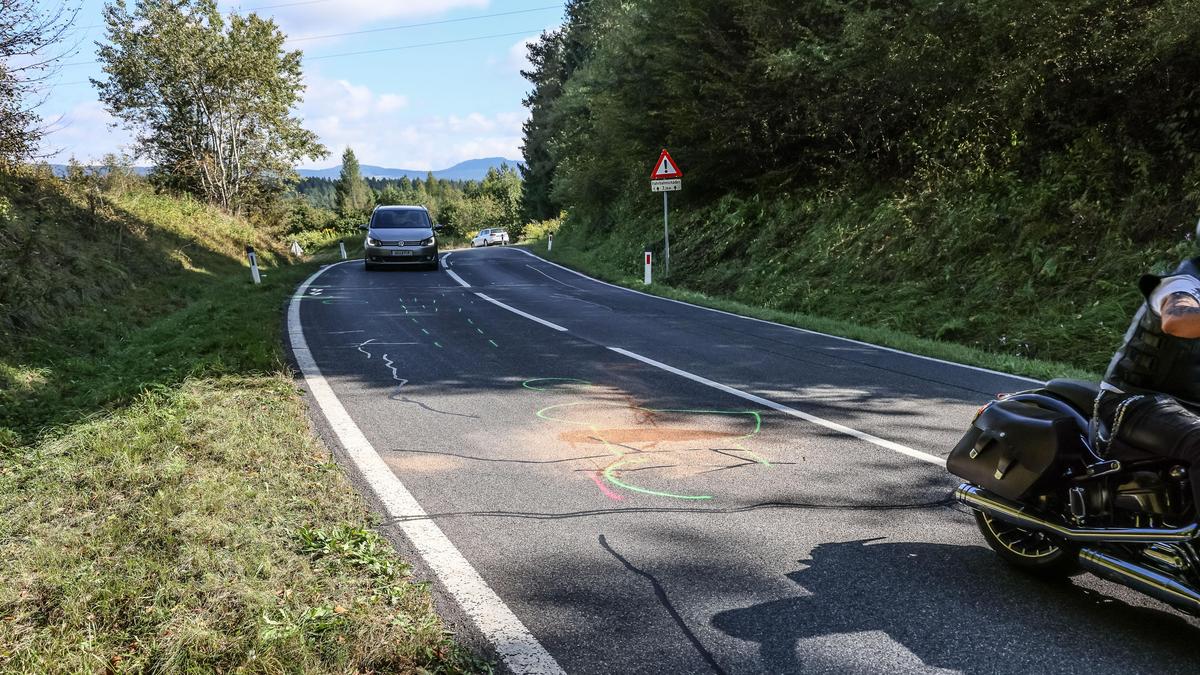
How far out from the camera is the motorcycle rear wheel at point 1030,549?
335 centimetres

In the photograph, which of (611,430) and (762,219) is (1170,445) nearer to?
(611,430)

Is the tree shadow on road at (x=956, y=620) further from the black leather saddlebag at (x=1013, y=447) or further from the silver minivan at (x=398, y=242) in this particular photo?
the silver minivan at (x=398, y=242)

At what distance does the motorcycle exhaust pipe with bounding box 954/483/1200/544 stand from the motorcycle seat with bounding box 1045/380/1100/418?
0.53m

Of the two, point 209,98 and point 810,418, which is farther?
point 209,98

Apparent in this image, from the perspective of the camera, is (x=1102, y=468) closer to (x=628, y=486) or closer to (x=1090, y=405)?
(x=1090, y=405)

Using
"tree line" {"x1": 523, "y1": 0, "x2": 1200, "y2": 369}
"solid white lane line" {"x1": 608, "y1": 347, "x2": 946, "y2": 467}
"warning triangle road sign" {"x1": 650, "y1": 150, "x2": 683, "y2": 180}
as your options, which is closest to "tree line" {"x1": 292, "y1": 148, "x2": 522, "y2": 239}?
"tree line" {"x1": 523, "y1": 0, "x2": 1200, "y2": 369}

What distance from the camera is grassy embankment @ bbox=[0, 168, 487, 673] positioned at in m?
2.74

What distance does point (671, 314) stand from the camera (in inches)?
515

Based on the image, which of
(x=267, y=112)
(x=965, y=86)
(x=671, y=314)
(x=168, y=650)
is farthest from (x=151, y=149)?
(x=168, y=650)

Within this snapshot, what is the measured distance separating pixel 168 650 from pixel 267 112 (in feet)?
109

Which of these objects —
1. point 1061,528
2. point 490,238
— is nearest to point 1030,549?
point 1061,528

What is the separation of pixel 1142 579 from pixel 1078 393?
3.03 feet

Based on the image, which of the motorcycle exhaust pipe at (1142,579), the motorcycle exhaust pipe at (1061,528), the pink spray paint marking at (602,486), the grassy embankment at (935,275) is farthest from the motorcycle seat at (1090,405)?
the grassy embankment at (935,275)

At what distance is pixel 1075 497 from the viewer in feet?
10.6
